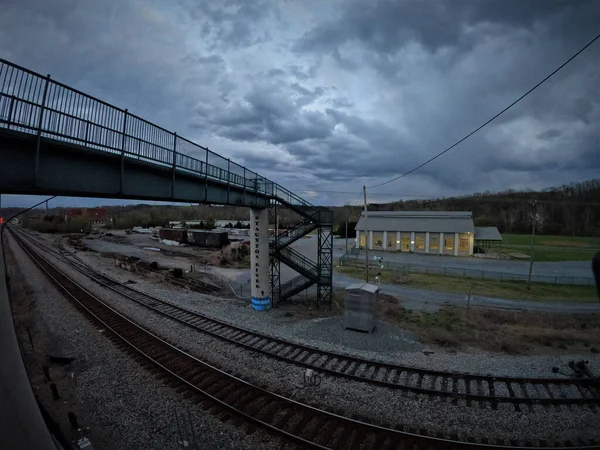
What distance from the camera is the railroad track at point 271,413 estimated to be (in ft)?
24.9

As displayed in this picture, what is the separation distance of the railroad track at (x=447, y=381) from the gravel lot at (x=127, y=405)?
12.4 feet

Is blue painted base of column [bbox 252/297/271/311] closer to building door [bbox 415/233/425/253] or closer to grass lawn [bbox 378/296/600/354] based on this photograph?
grass lawn [bbox 378/296/600/354]

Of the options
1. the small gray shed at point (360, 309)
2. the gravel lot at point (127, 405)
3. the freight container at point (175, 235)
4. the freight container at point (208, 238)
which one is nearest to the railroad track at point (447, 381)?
the gravel lot at point (127, 405)

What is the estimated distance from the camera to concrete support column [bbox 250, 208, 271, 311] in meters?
20.6

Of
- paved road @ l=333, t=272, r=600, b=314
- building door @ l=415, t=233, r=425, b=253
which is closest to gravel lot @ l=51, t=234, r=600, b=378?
paved road @ l=333, t=272, r=600, b=314

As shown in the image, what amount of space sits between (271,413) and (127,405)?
428cm

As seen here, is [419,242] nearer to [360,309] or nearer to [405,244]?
[405,244]

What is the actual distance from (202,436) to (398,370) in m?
6.93

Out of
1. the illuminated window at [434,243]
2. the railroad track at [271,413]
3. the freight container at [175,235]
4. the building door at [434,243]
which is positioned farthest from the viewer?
the freight container at [175,235]

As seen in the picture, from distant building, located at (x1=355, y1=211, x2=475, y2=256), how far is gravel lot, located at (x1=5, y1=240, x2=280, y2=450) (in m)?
46.7

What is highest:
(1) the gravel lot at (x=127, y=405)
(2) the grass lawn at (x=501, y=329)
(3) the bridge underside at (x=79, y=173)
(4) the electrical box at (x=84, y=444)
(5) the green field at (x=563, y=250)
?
(3) the bridge underside at (x=79, y=173)

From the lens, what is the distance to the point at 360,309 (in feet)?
52.7

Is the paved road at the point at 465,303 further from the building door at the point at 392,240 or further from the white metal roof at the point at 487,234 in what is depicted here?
the building door at the point at 392,240

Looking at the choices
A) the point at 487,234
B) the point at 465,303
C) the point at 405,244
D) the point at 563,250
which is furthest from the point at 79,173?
the point at 563,250
